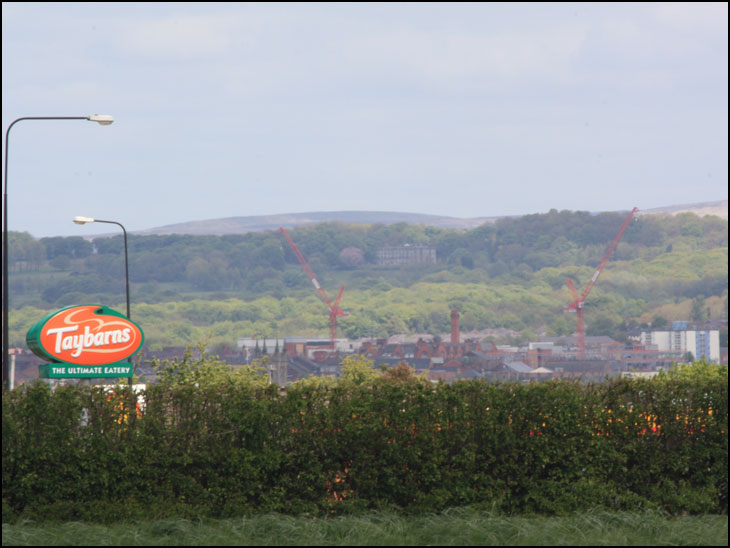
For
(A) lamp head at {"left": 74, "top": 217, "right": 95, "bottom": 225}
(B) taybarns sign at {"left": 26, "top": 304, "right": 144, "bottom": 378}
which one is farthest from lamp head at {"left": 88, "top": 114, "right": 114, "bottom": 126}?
(A) lamp head at {"left": 74, "top": 217, "right": 95, "bottom": 225}

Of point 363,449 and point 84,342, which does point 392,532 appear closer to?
point 363,449

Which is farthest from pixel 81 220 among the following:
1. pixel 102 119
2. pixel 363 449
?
pixel 363 449

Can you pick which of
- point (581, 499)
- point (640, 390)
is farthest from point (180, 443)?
point (640, 390)

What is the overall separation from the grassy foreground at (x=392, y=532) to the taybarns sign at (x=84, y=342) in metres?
6.14

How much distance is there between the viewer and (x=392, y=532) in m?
13.3

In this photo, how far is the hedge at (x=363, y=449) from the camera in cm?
1484

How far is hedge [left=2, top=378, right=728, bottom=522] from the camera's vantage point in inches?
584

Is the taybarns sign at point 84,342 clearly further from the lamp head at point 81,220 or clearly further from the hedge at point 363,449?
the lamp head at point 81,220

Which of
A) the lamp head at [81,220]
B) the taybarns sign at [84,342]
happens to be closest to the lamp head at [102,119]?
the taybarns sign at [84,342]

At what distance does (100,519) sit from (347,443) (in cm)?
419

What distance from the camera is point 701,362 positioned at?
2280 inches

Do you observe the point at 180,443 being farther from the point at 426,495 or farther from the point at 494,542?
the point at 494,542

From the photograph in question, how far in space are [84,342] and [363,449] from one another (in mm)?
8255

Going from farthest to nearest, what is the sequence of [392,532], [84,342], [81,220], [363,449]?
[81,220], [84,342], [363,449], [392,532]
